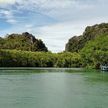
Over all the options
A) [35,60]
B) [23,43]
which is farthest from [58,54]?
[23,43]

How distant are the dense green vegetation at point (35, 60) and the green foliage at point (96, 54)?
81.8 ft

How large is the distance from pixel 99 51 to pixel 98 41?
7018 mm

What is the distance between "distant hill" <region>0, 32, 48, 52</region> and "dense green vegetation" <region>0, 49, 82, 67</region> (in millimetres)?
36119

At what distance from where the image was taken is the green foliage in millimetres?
75569

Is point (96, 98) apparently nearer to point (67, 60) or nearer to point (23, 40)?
point (67, 60)

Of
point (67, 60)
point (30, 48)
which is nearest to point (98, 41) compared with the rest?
point (67, 60)

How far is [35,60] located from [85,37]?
174ft

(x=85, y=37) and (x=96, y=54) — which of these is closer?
(x=96, y=54)

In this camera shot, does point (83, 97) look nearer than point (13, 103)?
No

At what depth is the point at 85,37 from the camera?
6225 inches

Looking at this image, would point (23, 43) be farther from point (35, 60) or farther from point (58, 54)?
point (35, 60)

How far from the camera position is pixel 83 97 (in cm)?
2536

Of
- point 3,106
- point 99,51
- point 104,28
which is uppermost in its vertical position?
point 104,28

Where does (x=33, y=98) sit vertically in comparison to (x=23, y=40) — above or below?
below
